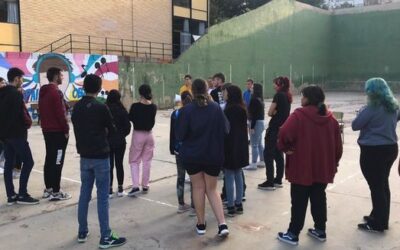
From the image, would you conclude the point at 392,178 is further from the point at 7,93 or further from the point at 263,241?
the point at 7,93

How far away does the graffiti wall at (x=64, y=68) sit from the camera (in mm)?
15898

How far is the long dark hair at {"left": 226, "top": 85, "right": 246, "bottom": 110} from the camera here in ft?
17.1

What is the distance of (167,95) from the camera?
75.8ft

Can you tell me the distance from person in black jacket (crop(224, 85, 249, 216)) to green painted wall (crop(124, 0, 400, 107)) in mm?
A: 16333

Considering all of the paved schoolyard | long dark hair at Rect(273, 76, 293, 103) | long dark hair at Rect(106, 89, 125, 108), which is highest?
long dark hair at Rect(273, 76, 293, 103)

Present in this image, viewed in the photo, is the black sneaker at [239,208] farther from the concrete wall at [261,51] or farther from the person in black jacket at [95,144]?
the concrete wall at [261,51]

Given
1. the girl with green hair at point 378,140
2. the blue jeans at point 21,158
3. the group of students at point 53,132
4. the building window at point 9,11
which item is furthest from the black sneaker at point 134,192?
the building window at point 9,11

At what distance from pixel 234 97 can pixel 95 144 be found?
1801 mm

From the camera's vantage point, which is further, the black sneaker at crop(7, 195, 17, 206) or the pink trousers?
the pink trousers

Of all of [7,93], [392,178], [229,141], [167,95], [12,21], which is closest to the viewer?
[229,141]

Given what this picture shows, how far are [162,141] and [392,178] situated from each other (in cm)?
612

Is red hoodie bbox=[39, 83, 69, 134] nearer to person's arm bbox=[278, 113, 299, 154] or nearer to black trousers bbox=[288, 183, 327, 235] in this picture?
A: person's arm bbox=[278, 113, 299, 154]

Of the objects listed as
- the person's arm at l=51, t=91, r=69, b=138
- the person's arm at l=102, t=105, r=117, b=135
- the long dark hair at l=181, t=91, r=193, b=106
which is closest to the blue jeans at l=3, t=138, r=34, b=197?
the person's arm at l=51, t=91, r=69, b=138

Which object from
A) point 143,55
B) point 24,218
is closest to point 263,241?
point 24,218
